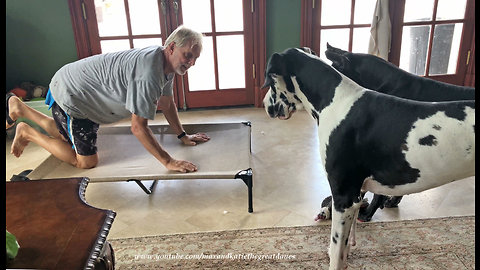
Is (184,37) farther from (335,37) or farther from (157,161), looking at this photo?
(335,37)

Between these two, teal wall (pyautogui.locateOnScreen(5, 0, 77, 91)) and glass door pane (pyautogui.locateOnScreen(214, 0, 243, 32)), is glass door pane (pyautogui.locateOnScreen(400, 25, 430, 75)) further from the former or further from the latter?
teal wall (pyautogui.locateOnScreen(5, 0, 77, 91))

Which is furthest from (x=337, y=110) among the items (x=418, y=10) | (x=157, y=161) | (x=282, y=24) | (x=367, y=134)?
(x=418, y=10)

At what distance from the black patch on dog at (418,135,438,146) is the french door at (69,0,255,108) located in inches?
117

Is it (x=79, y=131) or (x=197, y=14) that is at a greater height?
(x=197, y=14)

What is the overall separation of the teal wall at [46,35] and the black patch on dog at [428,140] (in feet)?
9.72

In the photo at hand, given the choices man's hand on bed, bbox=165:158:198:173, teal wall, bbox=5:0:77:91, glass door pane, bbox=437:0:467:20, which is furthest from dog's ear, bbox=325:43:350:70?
teal wall, bbox=5:0:77:91

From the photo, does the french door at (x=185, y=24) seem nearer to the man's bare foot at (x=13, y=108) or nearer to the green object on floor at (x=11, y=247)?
the man's bare foot at (x=13, y=108)

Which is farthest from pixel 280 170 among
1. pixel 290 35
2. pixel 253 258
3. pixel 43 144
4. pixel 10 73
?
pixel 10 73

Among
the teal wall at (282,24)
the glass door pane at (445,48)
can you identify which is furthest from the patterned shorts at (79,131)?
the glass door pane at (445,48)

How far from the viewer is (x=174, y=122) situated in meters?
2.62

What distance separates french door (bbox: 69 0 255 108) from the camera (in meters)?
3.76

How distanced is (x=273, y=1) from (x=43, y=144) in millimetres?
2665

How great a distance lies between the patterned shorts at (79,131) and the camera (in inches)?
86.1

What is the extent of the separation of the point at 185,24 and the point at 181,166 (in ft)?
7.19
